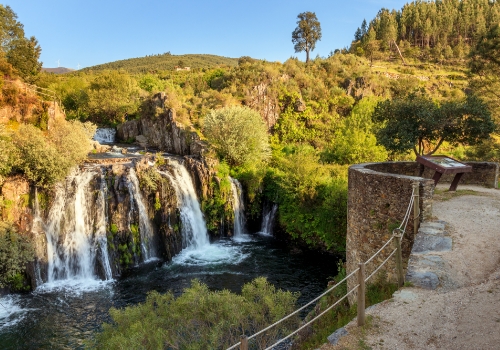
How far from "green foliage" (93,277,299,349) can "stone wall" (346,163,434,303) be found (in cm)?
252

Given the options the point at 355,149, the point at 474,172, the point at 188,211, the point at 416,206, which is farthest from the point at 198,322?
the point at 355,149

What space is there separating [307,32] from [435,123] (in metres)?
34.2

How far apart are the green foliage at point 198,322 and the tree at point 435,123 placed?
1004cm

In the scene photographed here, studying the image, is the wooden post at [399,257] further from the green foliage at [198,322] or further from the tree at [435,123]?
the tree at [435,123]

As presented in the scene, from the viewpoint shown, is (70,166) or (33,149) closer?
(33,149)

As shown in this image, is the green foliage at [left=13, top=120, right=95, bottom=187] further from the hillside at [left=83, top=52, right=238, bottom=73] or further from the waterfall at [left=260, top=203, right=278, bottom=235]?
the hillside at [left=83, top=52, right=238, bottom=73]

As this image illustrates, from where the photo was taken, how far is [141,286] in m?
14.8

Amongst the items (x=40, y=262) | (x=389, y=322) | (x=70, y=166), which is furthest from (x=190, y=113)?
(x=389, y=322)

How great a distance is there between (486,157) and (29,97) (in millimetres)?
30712

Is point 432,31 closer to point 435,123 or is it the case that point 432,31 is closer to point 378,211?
point 435,123

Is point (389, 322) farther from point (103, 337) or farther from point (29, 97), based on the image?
point (29, 97)

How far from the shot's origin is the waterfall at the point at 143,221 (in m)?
17.8

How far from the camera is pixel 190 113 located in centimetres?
2947

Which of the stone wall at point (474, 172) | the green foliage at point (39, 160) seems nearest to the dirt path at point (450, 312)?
the stone wall at point (474, 172)
